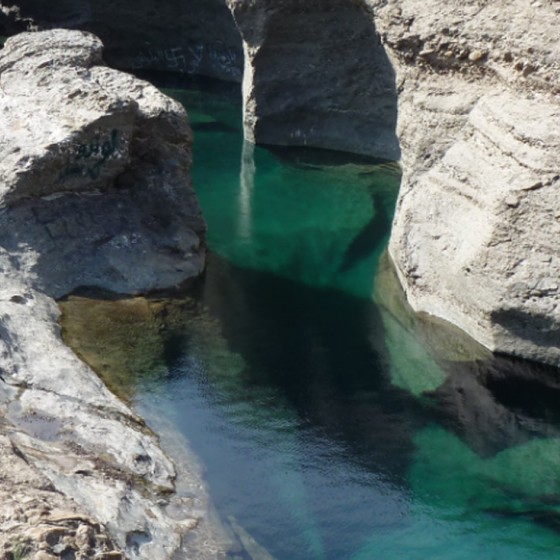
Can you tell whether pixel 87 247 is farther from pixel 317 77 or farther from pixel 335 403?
pixel 317 77

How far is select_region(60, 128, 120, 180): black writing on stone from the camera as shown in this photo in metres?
8.80

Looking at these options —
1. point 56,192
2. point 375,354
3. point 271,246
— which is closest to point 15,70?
point 56,192

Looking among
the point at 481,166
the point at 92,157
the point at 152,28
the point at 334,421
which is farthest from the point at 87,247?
the point at 152,28

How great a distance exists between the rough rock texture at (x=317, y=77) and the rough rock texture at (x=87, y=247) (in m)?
3.73

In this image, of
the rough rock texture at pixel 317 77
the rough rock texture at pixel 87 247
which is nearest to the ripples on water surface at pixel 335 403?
the rough rock texture at pixel 87 247

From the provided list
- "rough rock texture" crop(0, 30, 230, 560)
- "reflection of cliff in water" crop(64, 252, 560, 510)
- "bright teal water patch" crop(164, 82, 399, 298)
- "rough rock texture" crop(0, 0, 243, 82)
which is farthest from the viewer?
"rough rock texture" crop(0, 0, 243, 82)

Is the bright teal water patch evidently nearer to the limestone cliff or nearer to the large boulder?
the limestone cliff

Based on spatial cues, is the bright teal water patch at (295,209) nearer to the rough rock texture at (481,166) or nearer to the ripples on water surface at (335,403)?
the ripples on water surface at (335,403)

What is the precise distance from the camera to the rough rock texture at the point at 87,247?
5965 mm

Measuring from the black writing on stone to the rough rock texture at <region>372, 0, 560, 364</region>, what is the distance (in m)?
2.78

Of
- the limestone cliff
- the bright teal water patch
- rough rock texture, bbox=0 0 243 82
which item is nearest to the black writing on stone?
the bright teal water patch

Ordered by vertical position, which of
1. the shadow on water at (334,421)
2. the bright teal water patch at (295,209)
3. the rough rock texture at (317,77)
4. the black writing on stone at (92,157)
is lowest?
the shadow on water at (334,421)

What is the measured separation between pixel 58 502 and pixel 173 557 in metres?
1.01

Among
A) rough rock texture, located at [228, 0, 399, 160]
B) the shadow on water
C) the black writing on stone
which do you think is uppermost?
rough rock texture, located at [228, 0, 399, 160]
